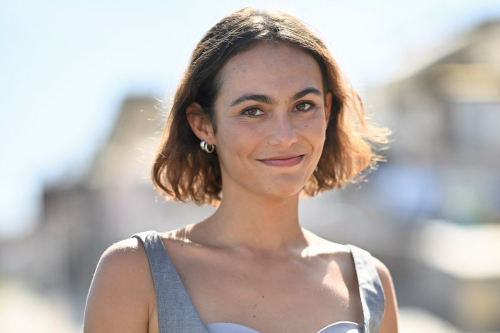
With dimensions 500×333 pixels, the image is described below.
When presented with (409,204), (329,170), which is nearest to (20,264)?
(409,204)

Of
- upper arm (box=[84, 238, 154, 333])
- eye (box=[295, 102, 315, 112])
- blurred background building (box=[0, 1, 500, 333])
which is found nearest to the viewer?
upper arm (box=[84, 238, 154, 333])

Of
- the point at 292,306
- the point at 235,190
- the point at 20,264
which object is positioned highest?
the point at 235,190

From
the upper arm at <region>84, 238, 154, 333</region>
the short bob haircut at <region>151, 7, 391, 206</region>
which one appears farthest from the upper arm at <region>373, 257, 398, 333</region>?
the upper arm at <region>84, 238, 154, 333</region>

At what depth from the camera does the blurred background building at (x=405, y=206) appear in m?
11.5

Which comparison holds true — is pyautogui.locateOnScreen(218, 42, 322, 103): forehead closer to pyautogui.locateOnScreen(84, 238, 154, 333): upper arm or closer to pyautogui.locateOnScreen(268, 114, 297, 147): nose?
pyautogui.locateOnScreen(268, 114, 297, 147): nose

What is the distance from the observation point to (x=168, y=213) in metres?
16.8

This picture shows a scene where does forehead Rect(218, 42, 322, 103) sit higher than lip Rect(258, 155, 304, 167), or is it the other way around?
forehead Rect(218, 42, 322, 103)

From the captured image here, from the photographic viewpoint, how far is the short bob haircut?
2916 millimetres

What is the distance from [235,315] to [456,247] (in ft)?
27.3

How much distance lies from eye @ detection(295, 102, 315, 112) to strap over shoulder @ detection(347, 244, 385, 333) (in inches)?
26.3

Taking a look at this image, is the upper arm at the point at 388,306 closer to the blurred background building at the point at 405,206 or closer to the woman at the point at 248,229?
the woman at the point at 248,229

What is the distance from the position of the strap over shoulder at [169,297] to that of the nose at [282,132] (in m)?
0.54

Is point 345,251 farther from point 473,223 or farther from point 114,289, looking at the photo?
point 473,223

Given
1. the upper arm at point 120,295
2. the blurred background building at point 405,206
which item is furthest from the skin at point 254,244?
the blurred background building at point 405,206
